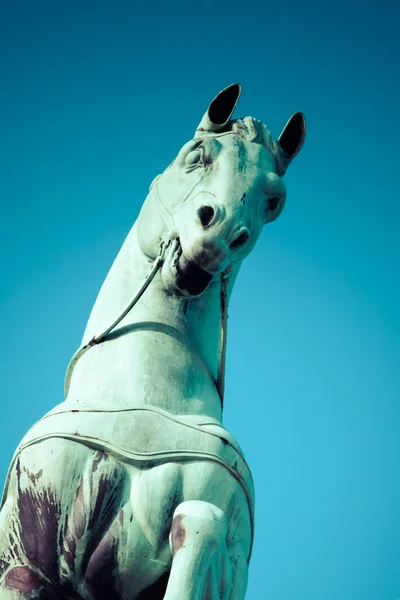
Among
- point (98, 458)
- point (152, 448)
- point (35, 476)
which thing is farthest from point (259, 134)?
point (35, 476)

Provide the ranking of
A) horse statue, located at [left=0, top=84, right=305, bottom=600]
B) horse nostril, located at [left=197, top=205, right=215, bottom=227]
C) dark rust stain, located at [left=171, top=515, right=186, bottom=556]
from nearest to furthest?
dark rust stain, located at [left=171, top=515, right=186, bottom=556], horse statue, located at [left=0, top=84, right=305, bottom=600], horse nostril, located at [left=197, top=205, right=215, bottom=227]

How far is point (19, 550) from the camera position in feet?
16.2

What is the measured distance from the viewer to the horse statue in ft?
15.7

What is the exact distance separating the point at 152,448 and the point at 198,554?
65 cm

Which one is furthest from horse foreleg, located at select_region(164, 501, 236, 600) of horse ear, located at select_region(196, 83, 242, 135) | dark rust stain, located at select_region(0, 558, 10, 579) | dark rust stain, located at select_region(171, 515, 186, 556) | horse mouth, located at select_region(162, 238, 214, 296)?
horse ear, located at select_region(196, 83, 242, 135)

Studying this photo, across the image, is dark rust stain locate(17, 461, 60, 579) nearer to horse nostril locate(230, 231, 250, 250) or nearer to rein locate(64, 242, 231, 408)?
rein locate(64, 242, 231, 408)

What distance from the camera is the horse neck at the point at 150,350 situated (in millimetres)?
5383

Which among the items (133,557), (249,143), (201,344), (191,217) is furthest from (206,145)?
(133,557)

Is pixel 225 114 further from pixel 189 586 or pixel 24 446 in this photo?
pixel 189 586

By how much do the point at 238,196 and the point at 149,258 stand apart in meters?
0.69

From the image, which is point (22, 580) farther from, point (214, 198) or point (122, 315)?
point (214, 198)

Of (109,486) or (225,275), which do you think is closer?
(109,486)

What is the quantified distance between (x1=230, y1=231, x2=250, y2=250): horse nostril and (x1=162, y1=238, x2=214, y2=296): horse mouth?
0.73 feet

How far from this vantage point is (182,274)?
18.8 feet
